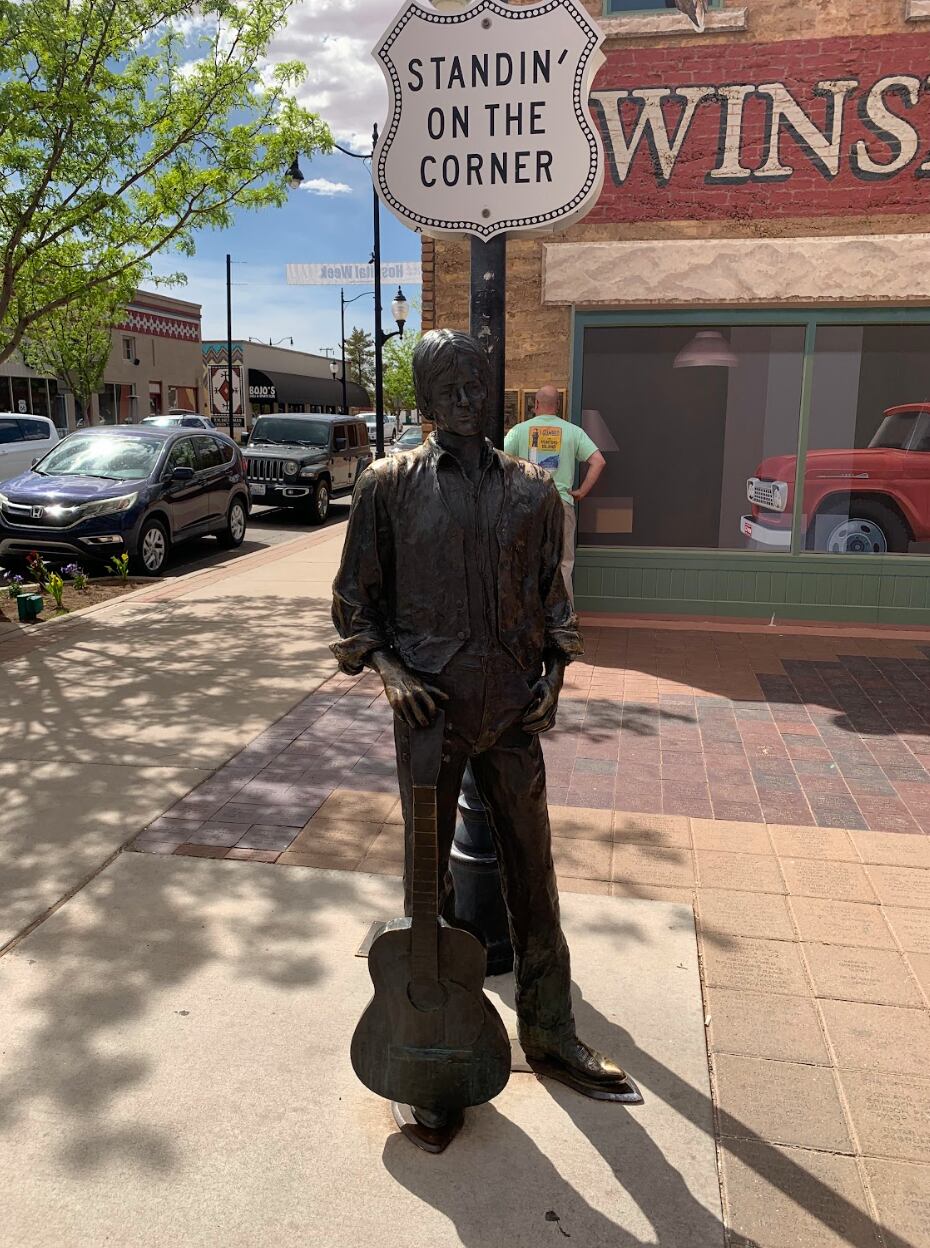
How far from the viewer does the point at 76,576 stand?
33.9 ft

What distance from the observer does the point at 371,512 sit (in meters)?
2.55

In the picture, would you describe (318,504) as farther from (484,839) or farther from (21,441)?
(484,839)

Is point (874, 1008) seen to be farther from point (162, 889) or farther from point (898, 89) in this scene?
point (898, 89)

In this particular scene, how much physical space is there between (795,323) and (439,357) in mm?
6952

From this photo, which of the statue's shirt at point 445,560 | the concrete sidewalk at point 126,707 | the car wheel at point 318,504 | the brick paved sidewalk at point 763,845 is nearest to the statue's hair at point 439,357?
the statue's shirt at point 445,560

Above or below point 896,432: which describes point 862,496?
below

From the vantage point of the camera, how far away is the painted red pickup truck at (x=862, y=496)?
882 cm

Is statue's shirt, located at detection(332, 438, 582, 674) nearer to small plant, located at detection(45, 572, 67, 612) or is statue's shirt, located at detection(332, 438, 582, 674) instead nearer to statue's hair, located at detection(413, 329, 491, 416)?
statue's hair, located at detection(413, 329, 491, 416)

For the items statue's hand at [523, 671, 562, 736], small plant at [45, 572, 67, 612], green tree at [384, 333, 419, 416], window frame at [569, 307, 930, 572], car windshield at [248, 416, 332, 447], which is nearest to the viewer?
statue's hand at [523, 671, 562, 736]

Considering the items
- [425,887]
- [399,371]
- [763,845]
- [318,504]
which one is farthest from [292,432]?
[399,371]

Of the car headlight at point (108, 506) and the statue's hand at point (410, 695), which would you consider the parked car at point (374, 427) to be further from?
the statue's hand at point (410, 695)

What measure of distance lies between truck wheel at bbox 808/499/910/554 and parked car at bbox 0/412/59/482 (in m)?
12.2

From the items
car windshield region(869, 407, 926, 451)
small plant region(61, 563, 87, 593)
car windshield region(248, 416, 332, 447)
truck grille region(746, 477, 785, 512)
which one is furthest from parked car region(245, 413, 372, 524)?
car windshield region(869, 407, 926, 451)

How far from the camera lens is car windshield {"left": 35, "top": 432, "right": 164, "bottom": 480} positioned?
475 inches
